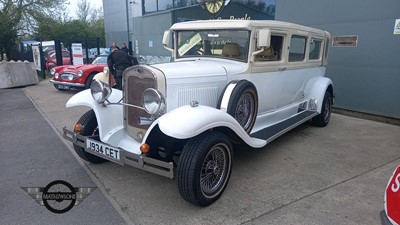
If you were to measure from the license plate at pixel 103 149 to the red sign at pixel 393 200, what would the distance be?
233cm

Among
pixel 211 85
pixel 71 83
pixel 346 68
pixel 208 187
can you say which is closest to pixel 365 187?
pixel 208 187

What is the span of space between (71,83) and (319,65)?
745cm

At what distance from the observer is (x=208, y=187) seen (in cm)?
311

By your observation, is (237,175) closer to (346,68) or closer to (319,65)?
(319,65)

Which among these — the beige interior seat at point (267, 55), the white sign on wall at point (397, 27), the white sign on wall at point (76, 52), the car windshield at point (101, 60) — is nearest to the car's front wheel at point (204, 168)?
the beige interior seat at point (267, 55)

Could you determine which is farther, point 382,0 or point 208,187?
point 382,0

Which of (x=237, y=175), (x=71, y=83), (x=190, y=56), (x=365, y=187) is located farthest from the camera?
(x=71, y=83)

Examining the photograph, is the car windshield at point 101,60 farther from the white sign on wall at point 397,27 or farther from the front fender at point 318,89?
the white sign on wall at point 397,27

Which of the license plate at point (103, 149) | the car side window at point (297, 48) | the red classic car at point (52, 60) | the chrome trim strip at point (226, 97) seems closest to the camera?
the license plate at point (103, 149)

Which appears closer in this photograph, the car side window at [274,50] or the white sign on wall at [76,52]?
the car side window at [274,50]

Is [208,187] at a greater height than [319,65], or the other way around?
[319,65]

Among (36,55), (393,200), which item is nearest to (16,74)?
(36,55)

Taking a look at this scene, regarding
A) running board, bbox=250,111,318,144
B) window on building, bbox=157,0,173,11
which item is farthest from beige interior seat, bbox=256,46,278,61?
window on building, bbox=157,0,173,11

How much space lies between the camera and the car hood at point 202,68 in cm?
339
